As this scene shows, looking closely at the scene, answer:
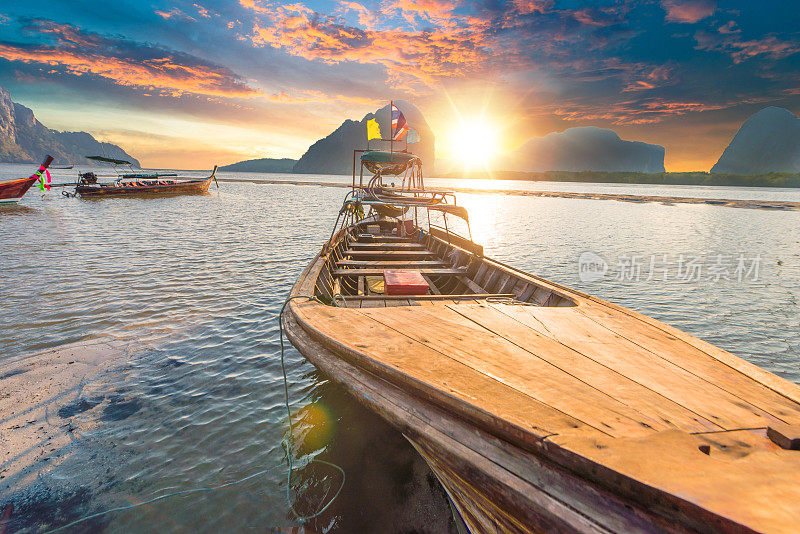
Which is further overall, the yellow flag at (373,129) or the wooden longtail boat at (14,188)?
the wooden longtail boat at (14,188)

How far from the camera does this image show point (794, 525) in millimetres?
1217

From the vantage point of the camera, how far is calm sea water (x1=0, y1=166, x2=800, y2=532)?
3852mm

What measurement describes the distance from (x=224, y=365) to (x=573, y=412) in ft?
21.4

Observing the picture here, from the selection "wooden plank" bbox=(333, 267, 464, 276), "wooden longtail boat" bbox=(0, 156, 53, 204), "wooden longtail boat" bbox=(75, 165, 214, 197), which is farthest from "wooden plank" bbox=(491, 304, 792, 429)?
"wooden longtail boat" bbox=(75, 165, 214, 197)

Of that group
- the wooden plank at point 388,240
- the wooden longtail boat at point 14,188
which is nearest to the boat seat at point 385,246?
the wooden plank at point 388,240

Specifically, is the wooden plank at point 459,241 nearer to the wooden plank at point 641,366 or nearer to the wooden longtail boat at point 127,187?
the wooden plank at point 641,366

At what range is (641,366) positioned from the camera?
118 inches

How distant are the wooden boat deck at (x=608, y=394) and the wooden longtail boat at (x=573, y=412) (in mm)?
11

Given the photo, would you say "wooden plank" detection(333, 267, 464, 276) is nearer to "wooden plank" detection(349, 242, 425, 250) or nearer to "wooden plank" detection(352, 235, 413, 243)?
"wooden plank" detection(349, 242, 425, 250)

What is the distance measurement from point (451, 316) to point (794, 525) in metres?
3.08

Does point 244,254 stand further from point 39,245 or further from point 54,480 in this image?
point 54,480

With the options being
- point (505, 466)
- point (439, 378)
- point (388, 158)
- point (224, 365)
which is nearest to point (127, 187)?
point (388, 158)

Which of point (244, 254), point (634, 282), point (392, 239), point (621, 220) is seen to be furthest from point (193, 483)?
point (621, 220)

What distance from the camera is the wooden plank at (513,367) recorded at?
2182 millimetres
